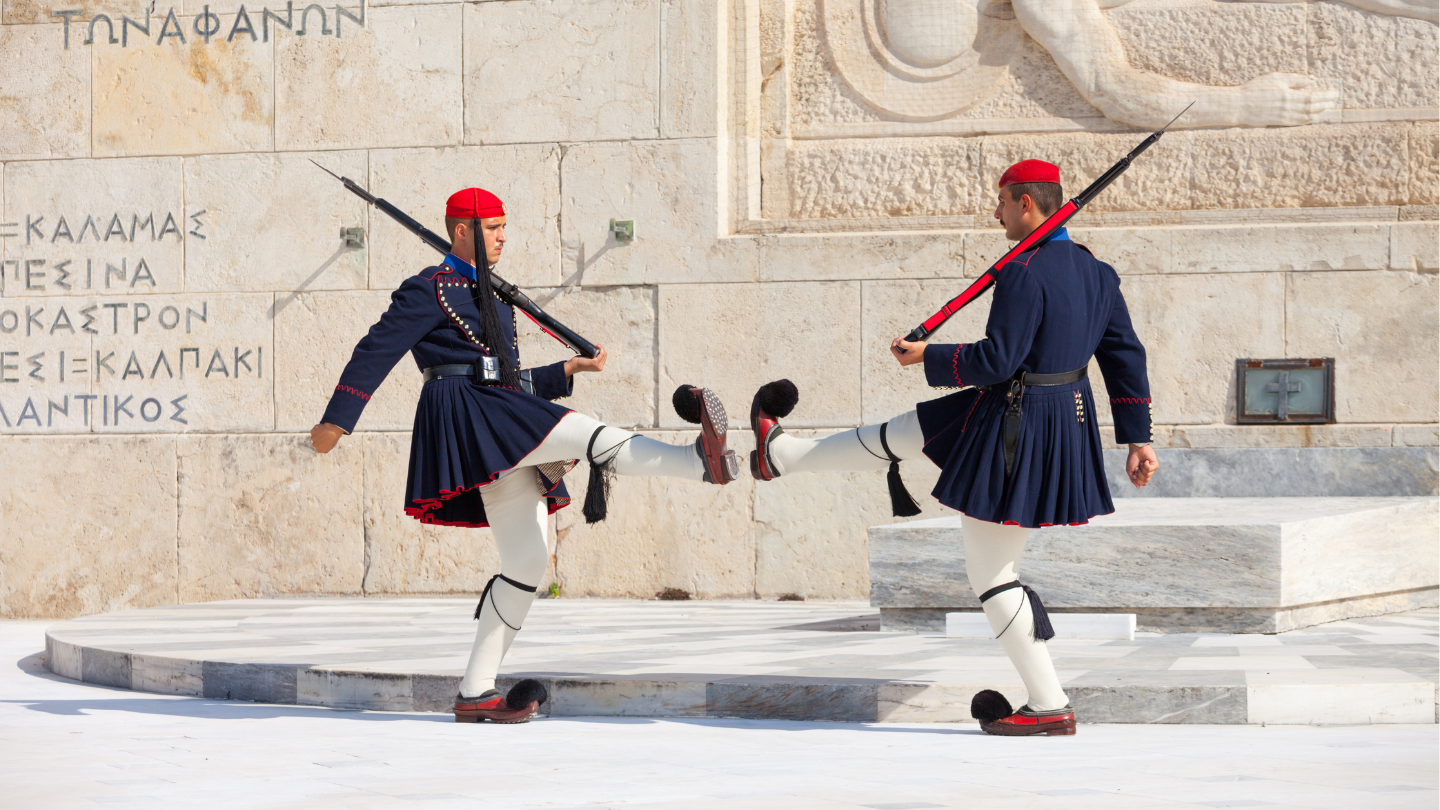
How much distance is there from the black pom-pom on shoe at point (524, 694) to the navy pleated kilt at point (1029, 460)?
1.48 m

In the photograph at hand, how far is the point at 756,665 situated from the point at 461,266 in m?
1.77

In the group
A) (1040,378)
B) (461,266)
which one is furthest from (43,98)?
(1040,378)

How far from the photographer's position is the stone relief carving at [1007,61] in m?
8.75

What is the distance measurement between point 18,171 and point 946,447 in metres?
6.99

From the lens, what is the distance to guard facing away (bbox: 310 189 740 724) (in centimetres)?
494

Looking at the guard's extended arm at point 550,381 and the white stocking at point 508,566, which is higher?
the guard's extended arm at point 550,381

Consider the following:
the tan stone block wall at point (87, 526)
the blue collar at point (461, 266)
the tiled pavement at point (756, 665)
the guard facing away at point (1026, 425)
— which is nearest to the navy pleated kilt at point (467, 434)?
the blue collar at point (461, 266)

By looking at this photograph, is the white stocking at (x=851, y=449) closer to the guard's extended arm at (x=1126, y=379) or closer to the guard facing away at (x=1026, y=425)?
the guard facing away at (x=1026, y=425)

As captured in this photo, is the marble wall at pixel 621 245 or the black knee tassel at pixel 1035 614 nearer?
the black knee tassel at pixel 1035 614

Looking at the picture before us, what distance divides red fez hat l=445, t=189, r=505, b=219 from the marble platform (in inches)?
103

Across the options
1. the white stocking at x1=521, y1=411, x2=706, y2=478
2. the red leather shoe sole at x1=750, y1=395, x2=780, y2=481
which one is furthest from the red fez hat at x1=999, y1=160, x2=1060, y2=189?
the white stocking at x1=521, y1=411, x2=706, y2=478

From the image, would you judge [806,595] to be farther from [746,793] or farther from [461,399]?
[746,793]

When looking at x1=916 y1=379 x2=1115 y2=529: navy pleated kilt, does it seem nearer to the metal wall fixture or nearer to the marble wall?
the marble wall

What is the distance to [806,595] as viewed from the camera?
28.5 feet
